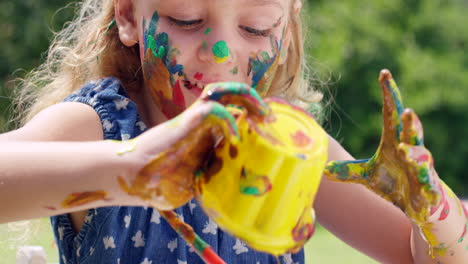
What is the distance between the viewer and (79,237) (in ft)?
3.97

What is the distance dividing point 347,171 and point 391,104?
14 centimetres

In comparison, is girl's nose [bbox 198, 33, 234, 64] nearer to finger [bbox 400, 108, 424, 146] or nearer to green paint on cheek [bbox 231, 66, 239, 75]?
green paint on cheek [bbox 231, 66, 239, 75]

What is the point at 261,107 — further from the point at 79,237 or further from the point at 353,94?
the point at 353,94

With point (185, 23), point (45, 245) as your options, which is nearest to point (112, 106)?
point (185, 23)

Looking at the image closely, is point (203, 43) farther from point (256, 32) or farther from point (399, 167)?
point (399, 167)

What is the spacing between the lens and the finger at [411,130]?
36.4 inches

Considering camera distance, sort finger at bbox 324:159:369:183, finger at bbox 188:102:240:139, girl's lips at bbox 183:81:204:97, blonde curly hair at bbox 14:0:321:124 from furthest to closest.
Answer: blonde curly hair at bbox 14:0:321:124 < girl's lips at bbox 183:81:204:97 < finger at bbox 324:159:369:183 < finger at bbox 188:102:240:139

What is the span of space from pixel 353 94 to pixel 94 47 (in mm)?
3496

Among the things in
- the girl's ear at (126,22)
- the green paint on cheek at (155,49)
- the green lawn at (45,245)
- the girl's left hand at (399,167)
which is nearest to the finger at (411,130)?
the girl's left hand at (399,167)

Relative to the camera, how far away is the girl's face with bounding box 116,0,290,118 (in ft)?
3.62

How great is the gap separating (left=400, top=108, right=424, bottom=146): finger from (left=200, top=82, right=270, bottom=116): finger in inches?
9.9

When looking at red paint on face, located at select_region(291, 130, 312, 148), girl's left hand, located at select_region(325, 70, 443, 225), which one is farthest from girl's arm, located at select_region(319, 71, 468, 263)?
red paint on face, located at select_region(291, 130, 312, 148)

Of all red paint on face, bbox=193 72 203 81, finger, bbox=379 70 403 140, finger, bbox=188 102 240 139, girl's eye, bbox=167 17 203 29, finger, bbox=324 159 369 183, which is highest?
finger, bbox=188 102 240 139

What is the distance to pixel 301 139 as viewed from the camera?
0.78m
